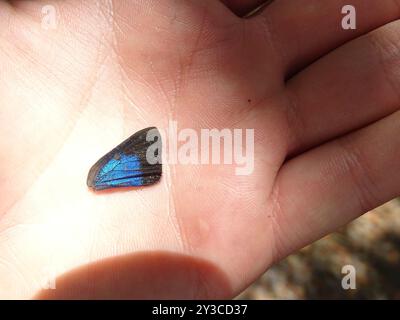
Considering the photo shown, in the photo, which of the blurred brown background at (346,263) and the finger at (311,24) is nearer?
the finger at (311,24)

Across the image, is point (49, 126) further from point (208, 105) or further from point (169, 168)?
point (208, 105)

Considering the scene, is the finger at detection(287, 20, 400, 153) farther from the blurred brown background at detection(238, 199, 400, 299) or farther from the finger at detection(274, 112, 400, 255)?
the blurred brown background at detection(238, 199, 400, 299)

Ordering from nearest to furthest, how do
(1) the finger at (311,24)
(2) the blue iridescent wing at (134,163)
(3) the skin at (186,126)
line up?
1. (3) the skin at (186,126)
2. (2) the blue iridescent wing at (134,163)
3. (1) the finger at (311,24)

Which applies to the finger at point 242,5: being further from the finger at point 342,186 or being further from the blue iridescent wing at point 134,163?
the finger at point 342,186

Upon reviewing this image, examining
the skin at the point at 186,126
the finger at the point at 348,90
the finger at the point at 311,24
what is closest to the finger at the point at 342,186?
the skin at the point at 186,126

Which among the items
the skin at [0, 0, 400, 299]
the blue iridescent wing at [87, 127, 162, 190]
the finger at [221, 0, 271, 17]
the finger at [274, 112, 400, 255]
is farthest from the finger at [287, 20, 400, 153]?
the blue iridescent wing at [87, 127, 162, 190]

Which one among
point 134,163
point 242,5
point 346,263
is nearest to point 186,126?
point 134,163
